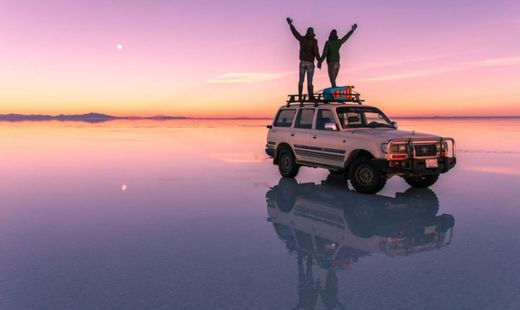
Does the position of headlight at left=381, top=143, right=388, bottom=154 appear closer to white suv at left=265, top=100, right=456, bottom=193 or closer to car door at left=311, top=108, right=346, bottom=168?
white suv at left=265, top=100, right=456, bottom=193

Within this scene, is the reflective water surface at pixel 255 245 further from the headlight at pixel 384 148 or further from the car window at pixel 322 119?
the car window at pixel 322 119

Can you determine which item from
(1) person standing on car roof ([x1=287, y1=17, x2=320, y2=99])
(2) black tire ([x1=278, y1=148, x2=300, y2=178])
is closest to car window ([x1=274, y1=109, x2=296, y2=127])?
(2) black tire ([x1=278, y1=148, x2=300, y2=178])

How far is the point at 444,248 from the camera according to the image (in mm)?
6289

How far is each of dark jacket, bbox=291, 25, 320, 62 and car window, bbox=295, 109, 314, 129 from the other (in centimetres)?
280

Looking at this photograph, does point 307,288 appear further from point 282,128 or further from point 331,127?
point 282,128

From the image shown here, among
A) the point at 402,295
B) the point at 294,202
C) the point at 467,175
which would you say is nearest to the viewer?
the point at 402,295

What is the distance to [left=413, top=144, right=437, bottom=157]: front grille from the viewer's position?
1029 cm

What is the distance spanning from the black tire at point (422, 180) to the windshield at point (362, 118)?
1488 mm

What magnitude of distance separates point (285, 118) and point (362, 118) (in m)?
2.44

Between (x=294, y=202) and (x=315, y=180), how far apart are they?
3.56 metres

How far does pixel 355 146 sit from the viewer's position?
10.8m

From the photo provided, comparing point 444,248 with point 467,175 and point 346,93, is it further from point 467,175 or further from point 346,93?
point 467,175

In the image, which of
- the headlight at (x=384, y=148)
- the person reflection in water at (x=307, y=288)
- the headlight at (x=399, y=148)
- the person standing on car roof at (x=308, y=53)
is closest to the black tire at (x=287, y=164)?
the person standing on car roof at (x=308, y=53)

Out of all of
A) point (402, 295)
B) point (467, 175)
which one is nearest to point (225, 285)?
point (402, 295)
